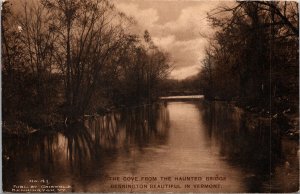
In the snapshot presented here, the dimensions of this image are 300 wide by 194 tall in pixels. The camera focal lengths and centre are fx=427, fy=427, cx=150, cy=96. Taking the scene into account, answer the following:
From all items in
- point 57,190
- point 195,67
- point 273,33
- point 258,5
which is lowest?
point 57,190

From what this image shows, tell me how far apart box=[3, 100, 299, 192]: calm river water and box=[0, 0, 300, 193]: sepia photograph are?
0.05 ft

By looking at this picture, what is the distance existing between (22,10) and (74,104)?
159 cm

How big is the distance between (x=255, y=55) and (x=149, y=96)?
1690 millimetres

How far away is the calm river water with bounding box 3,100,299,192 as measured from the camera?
6.04 m

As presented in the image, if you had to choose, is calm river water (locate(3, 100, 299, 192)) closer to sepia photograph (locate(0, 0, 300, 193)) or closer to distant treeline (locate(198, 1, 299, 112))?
sepia photograph (locate(0, 0, 300, 193))

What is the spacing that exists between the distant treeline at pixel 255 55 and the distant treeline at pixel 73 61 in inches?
31.5

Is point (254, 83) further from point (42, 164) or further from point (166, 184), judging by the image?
point (42, 164)

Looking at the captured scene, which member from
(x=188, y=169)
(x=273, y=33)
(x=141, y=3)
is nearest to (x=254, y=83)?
(x=273, y=33)

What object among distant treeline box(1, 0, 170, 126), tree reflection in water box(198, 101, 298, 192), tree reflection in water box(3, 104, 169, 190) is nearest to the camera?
tree reflection in water box(198, 101, 298, 192)

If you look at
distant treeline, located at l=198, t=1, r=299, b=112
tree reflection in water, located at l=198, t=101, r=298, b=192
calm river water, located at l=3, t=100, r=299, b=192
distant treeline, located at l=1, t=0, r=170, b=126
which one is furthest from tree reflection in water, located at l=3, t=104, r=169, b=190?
distant treeline, located at l=198, t=1, r=299, b=112

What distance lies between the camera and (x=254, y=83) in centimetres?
622

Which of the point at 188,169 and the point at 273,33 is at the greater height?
the point at 273,33

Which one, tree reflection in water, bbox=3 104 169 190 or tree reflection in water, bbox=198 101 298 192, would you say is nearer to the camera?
tree reflection in water, bbox=198 101 298 192

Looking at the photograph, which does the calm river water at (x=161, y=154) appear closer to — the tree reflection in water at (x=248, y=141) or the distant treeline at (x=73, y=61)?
the tree reflection in water at (x=248, y=141)
